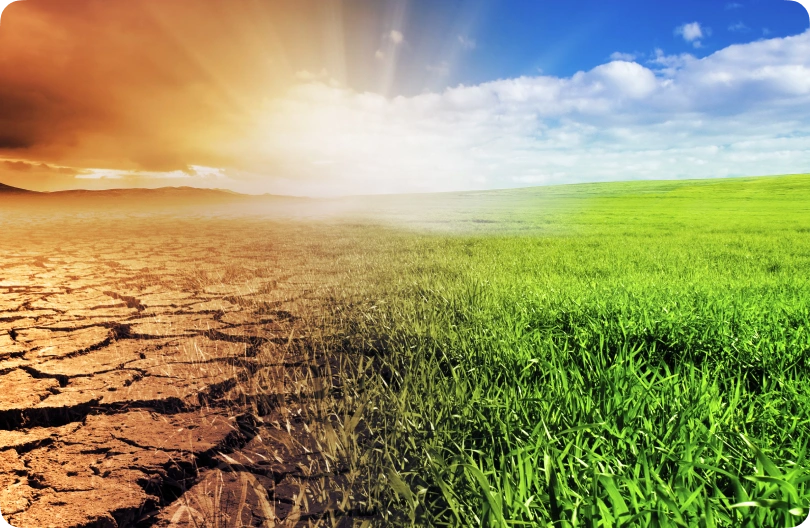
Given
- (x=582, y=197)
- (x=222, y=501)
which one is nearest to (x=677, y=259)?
(x=222, y=501)

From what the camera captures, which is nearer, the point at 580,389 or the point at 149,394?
the point at 580,389

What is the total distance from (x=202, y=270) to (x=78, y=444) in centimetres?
314

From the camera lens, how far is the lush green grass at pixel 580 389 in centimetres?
100

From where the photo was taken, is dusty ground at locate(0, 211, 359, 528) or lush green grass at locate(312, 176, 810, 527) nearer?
lush green grass at locate(312, 176, 810, 527)

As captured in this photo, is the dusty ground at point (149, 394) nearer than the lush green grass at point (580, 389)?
No

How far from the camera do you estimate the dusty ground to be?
128 centimetres

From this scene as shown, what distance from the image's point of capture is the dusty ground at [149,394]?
1282 mm

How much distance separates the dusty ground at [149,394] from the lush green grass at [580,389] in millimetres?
266

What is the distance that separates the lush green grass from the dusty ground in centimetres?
27

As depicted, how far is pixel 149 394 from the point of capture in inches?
76.2

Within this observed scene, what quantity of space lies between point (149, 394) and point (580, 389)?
1.70 metres

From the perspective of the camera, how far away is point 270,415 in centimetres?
177

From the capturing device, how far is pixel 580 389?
1.53m

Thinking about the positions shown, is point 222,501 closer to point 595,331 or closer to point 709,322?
point 595,331
